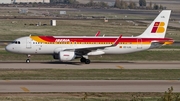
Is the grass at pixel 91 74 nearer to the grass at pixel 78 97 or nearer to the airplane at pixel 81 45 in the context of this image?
the airplane at pixel 81 45

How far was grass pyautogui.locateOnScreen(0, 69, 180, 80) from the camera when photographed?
140 ft

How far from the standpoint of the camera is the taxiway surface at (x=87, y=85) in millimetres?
36281

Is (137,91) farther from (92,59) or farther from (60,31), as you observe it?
(60,31)

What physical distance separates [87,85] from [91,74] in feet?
24.0

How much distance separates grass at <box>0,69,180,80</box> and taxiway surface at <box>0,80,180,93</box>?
1.95 meters

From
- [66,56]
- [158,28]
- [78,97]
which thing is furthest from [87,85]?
[158,28]

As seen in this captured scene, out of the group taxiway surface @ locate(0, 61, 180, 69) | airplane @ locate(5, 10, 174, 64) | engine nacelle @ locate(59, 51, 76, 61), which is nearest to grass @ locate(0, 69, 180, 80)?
taxiway surface @ locate(0, 61, 180, 69)

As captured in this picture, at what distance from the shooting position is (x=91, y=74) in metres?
45.7

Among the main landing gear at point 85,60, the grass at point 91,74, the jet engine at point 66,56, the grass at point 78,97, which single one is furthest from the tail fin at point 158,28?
the grass at point 78,97

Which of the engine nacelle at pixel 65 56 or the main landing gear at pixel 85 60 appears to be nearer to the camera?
the engine nacelle at pixel 65 56

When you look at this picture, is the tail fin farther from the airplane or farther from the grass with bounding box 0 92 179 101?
the grass with bounding box 0 92 179 101

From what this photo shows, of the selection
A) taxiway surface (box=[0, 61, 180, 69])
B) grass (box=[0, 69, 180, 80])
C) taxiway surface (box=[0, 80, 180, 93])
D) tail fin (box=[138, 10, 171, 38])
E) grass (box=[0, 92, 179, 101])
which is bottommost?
taxiway surface (box=[0, 61, 180, 69])

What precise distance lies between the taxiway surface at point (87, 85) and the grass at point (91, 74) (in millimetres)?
1950

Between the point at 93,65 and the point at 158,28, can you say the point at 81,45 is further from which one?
the point at 158,28
